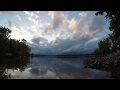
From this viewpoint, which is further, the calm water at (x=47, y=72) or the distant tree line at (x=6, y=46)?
the distant tree line at (x=6, y=46)

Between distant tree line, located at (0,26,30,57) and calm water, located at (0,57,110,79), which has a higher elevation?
distant tree line, located at (0,26,30,57)

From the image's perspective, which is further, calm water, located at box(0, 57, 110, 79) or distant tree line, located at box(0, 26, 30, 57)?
distant tree line, located at box(0, 26, 30, 57)

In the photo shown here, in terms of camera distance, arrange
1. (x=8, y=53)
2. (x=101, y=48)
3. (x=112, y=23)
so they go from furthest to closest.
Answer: (x=8, y=53)
(x=101, y=48)
(x=112, y=23)

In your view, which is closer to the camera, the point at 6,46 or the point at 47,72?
the point at 47,72

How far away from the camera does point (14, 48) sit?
41531 mm

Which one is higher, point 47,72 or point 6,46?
point 6,46

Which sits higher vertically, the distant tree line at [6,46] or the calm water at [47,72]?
the distant tree line at [6,46]
